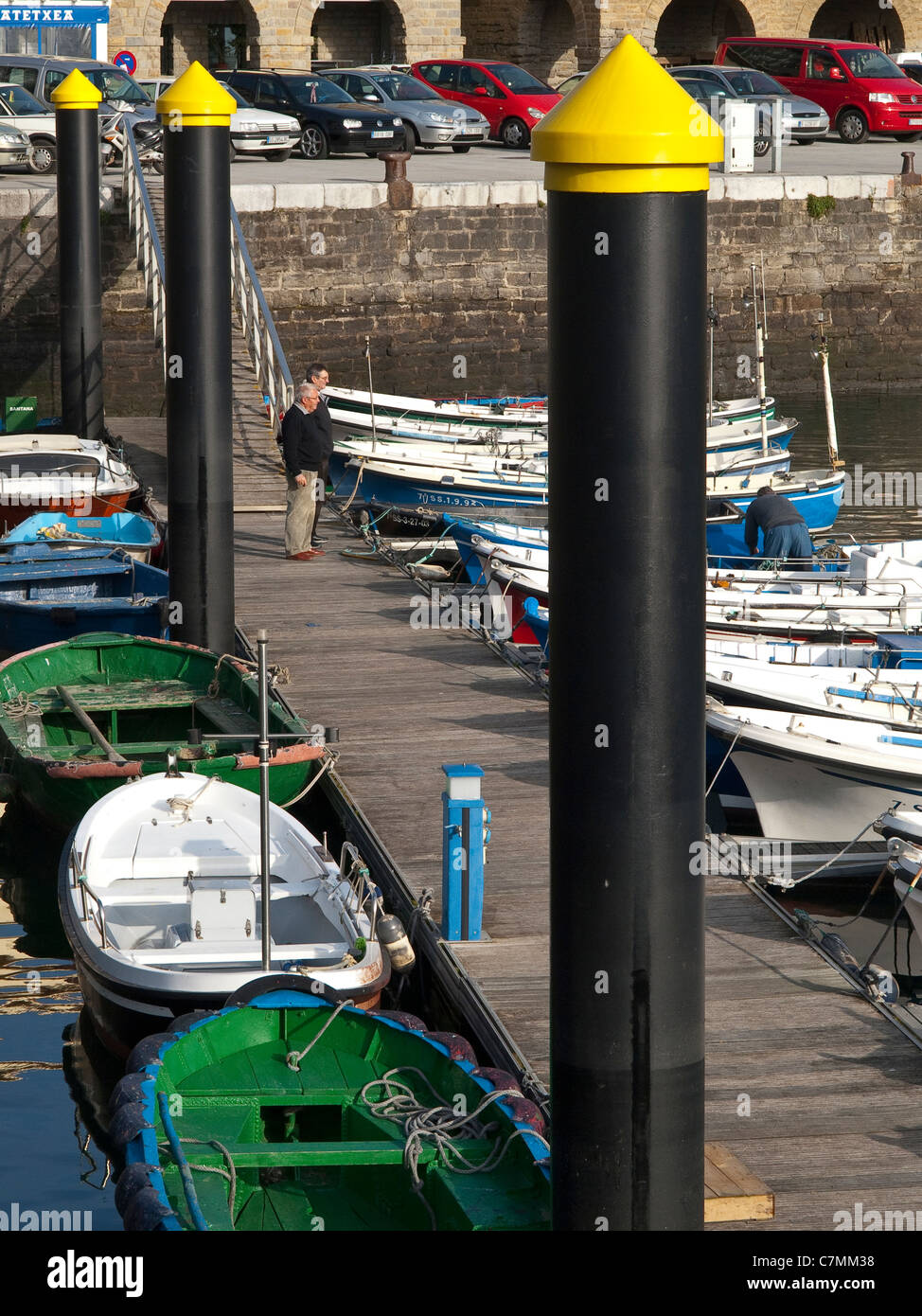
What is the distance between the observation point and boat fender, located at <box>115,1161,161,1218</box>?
6.05 metres

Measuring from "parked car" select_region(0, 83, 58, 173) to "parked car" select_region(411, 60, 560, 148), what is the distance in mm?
9322

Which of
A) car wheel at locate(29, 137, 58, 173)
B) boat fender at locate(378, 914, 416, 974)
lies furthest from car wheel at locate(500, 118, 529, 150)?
boat fender at locate(378, 914, 416, 974)

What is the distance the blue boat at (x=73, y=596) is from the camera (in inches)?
569

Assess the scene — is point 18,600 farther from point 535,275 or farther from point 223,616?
point 535,275

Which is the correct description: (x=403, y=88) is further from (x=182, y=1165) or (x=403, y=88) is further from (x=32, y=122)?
(x=182, y=1165)

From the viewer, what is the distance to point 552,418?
15.1 feet

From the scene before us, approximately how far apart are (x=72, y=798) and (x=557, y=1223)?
20.8 ft

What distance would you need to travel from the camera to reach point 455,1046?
699 centimetres

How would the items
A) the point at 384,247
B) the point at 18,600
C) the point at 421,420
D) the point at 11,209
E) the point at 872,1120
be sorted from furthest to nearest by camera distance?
the point at 384,247
the point at 11,209
the point at 421,420
the point at 18,600
the point at 872,1120

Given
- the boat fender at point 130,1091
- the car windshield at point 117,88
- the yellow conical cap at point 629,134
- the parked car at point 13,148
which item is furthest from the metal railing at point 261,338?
the yellow conical cap at point 629,134

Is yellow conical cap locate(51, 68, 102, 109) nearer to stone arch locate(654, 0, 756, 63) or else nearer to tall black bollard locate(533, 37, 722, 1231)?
tall black bollard locate(533, 37, 722, 1231)

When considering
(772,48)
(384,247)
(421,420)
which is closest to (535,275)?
(384,247)

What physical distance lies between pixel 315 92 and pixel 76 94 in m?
13.4

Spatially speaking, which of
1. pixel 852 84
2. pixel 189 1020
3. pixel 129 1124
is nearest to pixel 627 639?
pixel 129 1124
